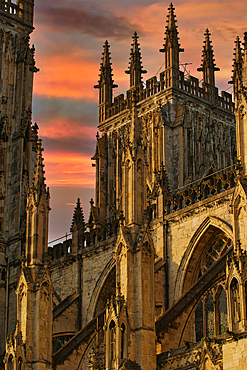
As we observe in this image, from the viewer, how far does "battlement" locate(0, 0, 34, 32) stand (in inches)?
1534

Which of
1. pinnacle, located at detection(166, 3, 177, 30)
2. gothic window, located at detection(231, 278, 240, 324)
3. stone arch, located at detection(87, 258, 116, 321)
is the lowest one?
gothic window, located at detection(231, 278, 240, 324)

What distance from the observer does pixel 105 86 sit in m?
44.1

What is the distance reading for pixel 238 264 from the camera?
17062 millimetres

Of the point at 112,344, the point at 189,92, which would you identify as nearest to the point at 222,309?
the point at 112,344

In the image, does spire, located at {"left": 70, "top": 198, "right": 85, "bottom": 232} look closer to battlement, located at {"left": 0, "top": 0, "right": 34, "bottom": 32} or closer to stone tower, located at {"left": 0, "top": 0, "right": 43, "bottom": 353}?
stone tower, located at {"left": 0, "top": 0, "right": 43, "bottom": 353}

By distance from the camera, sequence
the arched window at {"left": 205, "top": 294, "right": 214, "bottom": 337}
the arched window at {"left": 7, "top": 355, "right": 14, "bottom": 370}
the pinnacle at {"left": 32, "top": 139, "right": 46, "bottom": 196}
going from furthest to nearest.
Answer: the pinnacle at {"left": 32, "top": 139, "right": 46, "bottom": 196} → the arched window at {"left": 205, "top": 294, "right": 214, "bottom": 337} → the arched window at {"left": 7, "top": 355, "right": 14, "bottom": 370}

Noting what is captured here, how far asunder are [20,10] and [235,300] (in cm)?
2682

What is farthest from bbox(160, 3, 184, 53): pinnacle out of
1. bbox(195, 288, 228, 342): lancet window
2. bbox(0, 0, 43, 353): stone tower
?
bbox(195, 288, 228, 342): lancet window

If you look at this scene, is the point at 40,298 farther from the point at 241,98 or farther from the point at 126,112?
the point at 126,112

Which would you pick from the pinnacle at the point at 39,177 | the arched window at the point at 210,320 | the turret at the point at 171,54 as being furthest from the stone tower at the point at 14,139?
the arched window at the point at 210,320

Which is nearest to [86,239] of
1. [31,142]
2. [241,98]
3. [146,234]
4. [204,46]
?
[31,142]

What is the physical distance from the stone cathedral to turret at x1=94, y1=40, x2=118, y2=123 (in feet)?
0.23

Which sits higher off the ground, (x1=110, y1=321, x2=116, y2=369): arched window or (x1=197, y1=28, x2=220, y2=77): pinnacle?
(x1=197, y1=28, x2=220, y2=77): pinnacle

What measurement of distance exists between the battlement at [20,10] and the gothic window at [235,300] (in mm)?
25509
